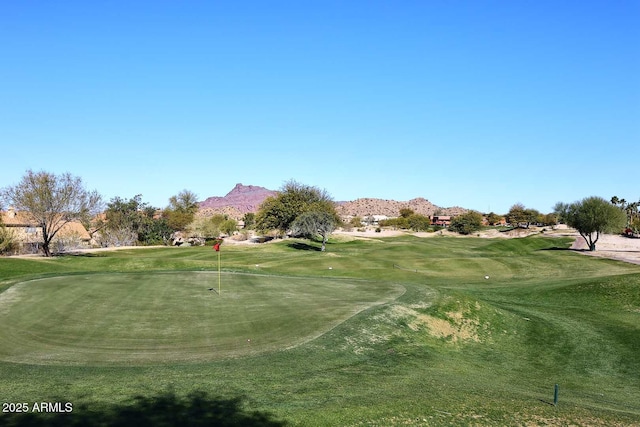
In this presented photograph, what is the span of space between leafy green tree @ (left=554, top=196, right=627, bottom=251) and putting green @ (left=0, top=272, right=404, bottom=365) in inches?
2135

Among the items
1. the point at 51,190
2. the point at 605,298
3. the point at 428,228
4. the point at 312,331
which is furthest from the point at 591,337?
the point at 428,228

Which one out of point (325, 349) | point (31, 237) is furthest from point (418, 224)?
point (325, 349)

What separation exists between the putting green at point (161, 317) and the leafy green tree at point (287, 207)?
2556 inches

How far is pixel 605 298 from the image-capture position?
33219 millimetres

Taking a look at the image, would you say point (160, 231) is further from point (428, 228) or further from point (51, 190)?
point (428, 228)

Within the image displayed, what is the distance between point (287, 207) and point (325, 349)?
79.7m

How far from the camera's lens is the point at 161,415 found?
9930 mm

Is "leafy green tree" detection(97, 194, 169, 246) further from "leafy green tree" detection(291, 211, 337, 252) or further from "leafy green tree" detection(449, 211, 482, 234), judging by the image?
"leafy green tree" detection(449, 211, 482, 234)

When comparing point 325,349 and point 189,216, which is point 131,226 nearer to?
point 189,216

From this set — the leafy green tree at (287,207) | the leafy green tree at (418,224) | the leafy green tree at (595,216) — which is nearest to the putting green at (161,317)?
the leafy green tree at (595,216)

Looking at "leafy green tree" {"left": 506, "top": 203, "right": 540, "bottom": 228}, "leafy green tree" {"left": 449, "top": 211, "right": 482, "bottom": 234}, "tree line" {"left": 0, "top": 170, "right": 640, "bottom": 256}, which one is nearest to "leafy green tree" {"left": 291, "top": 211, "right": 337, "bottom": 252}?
"tree line" {"left": 0, "top": 170, "right": 640, "bottom": 256}

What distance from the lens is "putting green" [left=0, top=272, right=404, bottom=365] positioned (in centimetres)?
1531

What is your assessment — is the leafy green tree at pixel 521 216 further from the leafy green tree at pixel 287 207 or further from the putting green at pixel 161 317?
the putting green at pixel 161 317

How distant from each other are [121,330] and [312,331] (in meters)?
7.11
